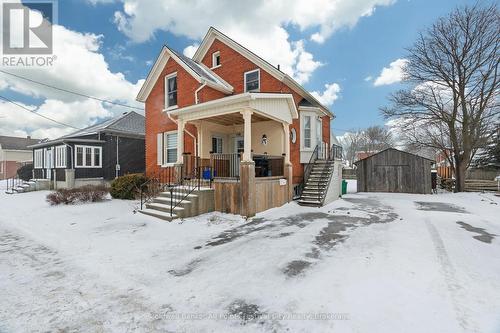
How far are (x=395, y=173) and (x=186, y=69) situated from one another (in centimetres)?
1589

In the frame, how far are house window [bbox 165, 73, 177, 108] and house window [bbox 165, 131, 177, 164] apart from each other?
5.60 ft

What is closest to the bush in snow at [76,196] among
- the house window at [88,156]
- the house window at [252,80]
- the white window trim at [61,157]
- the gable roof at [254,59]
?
the house window at [88,156]

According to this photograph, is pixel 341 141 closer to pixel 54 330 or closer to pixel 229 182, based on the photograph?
pixel 229 182

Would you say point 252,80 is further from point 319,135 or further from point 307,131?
point 319,135

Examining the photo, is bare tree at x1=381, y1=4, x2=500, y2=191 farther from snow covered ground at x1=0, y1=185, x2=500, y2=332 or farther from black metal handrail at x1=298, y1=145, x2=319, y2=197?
snow covered ground at x1=0, y1=185, x2=500, y2=332

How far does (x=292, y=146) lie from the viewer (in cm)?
1244

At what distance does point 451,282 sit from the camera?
3.54m

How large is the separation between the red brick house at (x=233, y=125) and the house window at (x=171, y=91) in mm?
57

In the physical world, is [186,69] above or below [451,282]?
above

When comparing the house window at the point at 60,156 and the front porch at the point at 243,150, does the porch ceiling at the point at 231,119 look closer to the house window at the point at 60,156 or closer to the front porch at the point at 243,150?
the front porch at the point at 243,150

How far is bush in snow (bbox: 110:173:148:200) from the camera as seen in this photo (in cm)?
1160

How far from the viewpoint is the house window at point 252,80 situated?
1280cm

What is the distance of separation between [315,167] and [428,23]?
1509cm

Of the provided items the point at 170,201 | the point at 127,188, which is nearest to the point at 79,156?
the point at 127,188
